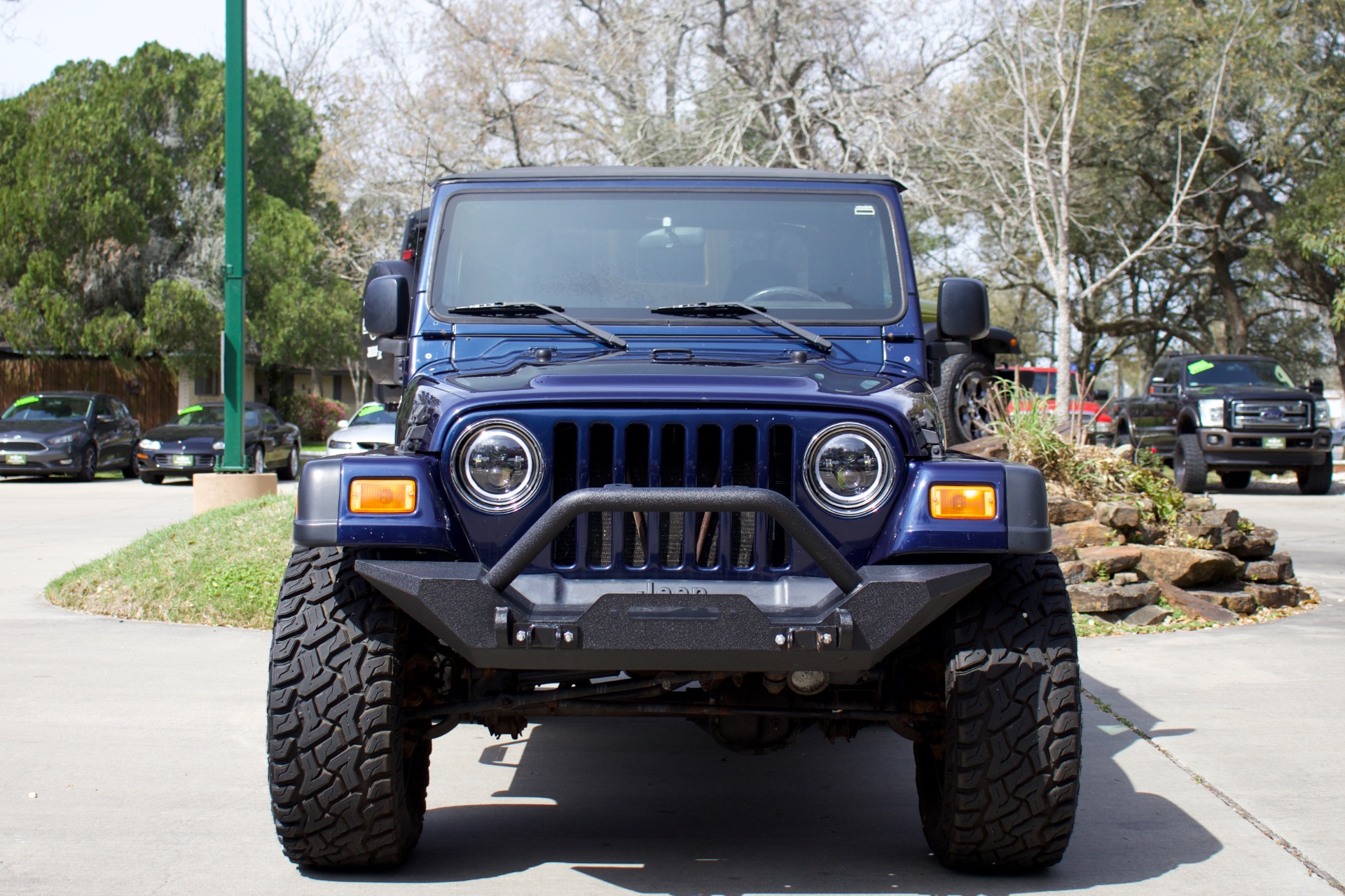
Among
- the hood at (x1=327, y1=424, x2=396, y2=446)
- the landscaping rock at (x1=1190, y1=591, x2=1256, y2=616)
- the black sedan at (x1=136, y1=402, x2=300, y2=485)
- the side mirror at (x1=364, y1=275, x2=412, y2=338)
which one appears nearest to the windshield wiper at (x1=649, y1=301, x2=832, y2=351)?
the side mirror at (x1=364, y1=275, x2=412, y2=338)

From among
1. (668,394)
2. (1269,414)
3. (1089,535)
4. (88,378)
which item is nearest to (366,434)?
(1089,535)

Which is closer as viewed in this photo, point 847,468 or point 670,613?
point 670,613

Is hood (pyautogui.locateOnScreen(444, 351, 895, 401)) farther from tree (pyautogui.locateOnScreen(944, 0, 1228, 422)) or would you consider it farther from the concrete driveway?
tree (pyautogui.locateOnScreen(944, 0, 1228, 422))

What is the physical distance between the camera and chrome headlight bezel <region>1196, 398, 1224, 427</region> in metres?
18.2

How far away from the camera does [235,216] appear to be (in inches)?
490

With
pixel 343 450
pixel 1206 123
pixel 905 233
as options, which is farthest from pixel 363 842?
pixel 1206 123

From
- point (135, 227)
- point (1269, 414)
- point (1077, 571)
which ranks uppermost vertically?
point (135, 227)

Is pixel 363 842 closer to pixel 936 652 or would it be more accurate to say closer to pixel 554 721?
pixel 936 652

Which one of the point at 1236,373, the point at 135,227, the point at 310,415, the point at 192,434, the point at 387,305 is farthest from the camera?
the point at 310,415

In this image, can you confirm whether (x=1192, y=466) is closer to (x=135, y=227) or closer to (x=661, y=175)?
(x=661, y=175)

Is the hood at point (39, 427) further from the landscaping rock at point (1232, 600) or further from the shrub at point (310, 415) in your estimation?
the landscaping rock at point (1232, 600)

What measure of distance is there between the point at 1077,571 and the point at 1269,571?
182cm

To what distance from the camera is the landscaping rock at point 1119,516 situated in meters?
8.91

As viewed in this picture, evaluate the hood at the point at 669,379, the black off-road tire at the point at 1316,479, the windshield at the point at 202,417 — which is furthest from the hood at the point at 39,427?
the hood at the point at 669,379
